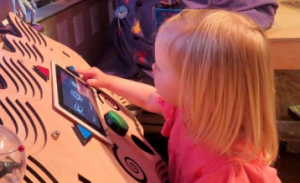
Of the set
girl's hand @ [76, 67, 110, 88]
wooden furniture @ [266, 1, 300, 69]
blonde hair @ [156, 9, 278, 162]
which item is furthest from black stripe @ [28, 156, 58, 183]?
wooden furniture @ [266, 1, 300, 69]

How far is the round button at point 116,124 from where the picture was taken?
74 cm

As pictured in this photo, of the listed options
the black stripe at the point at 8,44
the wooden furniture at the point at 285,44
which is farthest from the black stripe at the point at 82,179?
the wooden furniture at the point at 285,44

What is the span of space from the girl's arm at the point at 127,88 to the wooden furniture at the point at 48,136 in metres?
0.05

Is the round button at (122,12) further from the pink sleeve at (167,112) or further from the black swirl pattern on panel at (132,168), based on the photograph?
the black swirl pattern on panel at (132,168)

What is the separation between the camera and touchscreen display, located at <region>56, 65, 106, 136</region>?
0.67m

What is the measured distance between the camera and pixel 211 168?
0.67 m

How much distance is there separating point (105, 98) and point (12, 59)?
0.79ft

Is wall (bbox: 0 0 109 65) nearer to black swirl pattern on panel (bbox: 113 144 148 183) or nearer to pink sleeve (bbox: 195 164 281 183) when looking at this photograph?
black swirl pattern on panel (bbox: 113 144 148 183)

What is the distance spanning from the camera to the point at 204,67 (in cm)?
62

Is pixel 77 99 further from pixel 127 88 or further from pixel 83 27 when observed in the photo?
pixel 83 27

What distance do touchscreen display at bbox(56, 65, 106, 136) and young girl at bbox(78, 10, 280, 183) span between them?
0.44 ft

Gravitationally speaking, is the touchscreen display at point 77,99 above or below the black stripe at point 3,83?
below

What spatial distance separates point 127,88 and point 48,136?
15.2 inches

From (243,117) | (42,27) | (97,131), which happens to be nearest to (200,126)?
(243,117)
